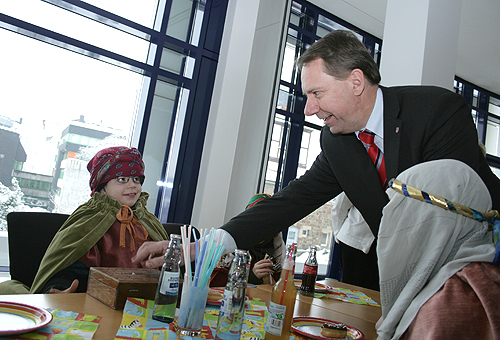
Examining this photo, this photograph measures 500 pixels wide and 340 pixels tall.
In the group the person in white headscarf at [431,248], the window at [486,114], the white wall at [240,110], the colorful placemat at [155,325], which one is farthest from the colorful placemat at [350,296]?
the window at [486,114]

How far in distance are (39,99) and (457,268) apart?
9.64ft

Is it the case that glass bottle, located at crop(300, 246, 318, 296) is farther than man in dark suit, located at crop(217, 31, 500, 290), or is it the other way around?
glass bottle, located at crop(300, 246, 318, 296)

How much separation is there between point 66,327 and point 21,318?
3.7 inches

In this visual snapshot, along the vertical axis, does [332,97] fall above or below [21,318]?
above

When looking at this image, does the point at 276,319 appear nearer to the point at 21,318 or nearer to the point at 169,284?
the point at 169,284

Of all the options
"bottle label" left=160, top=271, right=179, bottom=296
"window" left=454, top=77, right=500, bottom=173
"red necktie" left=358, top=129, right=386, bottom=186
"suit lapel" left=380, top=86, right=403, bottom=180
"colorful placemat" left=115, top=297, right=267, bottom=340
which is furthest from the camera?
"window" left=454, top=77, right=500, bottom=173

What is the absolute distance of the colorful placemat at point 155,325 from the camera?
855mm

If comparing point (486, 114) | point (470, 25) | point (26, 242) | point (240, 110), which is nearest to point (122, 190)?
point (26, 242)

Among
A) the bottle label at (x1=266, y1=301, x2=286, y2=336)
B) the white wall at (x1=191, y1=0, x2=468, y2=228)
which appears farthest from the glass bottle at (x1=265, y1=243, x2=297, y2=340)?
the white wall at (x1=191, y1=0, x2=468, y2=228)

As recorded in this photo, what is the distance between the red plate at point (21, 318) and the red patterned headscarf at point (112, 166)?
1.18m

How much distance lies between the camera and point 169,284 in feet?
3.15

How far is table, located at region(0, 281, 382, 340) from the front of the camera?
3.06ft

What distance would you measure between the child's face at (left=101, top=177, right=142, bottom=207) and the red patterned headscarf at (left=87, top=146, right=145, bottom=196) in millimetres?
33

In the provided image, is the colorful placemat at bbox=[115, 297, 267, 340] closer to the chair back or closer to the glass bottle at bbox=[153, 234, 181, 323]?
the glass bottle at bbox=[153, 234, 181, 323]
